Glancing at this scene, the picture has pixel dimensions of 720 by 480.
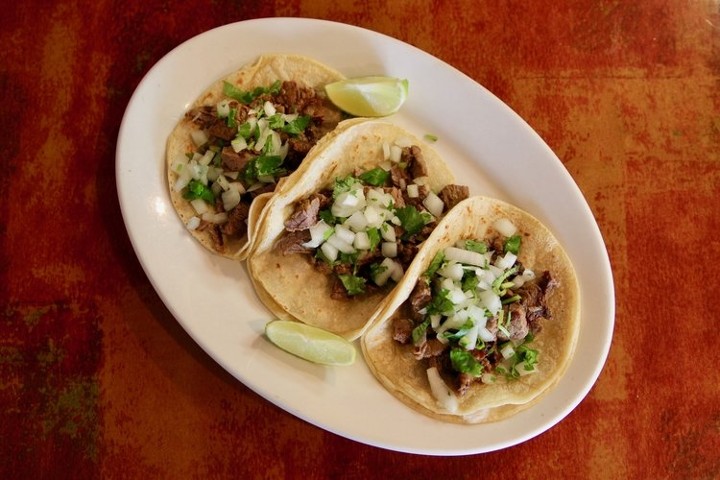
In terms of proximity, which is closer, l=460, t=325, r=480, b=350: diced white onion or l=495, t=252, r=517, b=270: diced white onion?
l=460, t=325, r=480, b=350: diced white onion

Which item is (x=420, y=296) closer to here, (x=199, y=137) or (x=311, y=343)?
(x=311, y=343)

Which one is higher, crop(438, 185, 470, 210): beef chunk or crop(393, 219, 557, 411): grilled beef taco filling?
crop(438, 185, 470, 210): beef chunk

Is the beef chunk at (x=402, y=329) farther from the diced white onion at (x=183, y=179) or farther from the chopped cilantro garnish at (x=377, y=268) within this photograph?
the diced white onion at (x=183, y=179)

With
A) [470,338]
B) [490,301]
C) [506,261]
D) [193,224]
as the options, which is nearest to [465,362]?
[470,338]

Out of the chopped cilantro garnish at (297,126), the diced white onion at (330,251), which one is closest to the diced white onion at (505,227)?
the diced white onion at (330,251)

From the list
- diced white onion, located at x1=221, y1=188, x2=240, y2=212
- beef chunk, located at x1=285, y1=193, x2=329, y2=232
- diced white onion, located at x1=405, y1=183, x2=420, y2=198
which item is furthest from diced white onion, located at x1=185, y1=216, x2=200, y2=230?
diced white onion, located at x1=405, y1=183, x2=420, y2=198

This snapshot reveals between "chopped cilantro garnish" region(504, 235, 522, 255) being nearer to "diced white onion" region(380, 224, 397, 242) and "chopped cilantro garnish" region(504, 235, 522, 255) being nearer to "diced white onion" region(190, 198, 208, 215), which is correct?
"diced white onion" region(380, 224, 397, 242)
